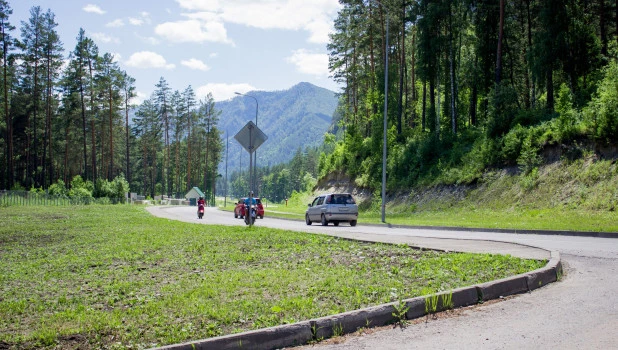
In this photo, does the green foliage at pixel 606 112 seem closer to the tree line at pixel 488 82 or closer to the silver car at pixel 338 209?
the tree line at pixel 488 82

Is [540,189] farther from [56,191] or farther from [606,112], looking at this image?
[56,191]

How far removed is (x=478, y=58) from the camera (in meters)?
42.3

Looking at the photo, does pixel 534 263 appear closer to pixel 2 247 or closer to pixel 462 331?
pixel 462 331

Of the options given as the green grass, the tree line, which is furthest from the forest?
the green grass

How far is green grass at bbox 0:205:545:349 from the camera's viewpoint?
5414 mm

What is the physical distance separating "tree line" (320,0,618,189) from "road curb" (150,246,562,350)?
69.7 feet

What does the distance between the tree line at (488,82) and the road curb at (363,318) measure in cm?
2123

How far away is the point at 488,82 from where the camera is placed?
1603 inches

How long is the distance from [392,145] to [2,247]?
35.9 m

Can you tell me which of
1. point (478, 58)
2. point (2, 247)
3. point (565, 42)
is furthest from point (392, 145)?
point (2, 247)

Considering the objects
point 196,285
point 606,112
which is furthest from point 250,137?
point 606,112

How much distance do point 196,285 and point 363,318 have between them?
308cm

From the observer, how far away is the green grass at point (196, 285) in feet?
17.8

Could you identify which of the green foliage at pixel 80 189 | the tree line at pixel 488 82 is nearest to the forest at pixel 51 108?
the green foliage at pixel 80 189
